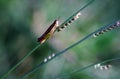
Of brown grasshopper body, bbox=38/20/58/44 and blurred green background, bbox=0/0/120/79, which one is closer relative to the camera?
brown grasshopper body, bbox=38/20/58/44

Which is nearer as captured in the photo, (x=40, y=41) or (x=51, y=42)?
(x=40, y=41)

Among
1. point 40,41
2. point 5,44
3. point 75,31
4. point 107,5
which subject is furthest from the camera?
point 107,5

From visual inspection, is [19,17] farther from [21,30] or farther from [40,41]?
[40,41]

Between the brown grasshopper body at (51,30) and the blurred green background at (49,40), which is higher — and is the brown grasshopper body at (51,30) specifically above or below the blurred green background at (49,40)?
below

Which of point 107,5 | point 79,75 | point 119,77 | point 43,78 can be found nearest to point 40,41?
point 43,78

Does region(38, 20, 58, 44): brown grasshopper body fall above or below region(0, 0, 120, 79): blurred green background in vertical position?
below

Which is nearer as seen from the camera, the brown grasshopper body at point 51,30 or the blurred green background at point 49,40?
the brown grasshopper body at point 51,30

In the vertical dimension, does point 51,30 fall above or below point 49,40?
below

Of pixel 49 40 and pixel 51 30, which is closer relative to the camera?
pixel 51 30
